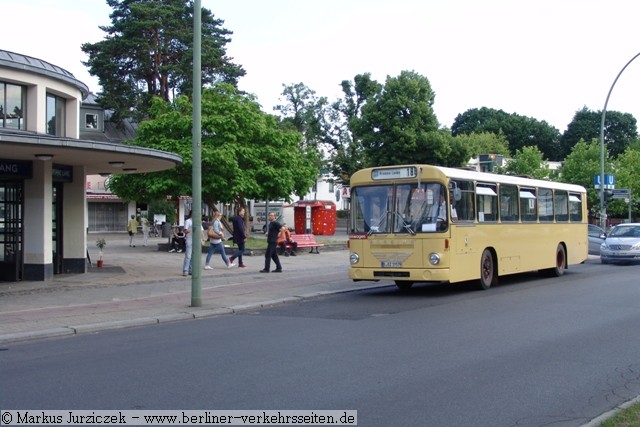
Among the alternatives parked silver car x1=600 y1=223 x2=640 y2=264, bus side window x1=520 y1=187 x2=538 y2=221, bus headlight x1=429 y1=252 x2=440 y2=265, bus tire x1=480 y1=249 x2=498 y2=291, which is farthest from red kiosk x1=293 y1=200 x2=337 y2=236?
bus headlight x1=429 y1=252 x2=440 y2=265

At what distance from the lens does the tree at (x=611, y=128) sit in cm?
9000

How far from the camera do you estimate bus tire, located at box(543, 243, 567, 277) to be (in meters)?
21.2

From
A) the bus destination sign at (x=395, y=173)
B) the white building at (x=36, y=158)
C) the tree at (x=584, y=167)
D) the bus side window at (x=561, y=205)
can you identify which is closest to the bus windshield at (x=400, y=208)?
the bus destination sign at (x=395, y=173)

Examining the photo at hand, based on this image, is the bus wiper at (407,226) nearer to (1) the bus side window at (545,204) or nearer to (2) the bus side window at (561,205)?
(1) the bus side window at (545,204)

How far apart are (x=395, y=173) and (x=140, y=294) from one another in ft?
21.4

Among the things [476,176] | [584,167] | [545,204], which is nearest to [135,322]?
[476,176]

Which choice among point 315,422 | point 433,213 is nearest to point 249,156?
point 433,213

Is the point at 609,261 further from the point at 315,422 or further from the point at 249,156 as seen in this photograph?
the point at 315,422

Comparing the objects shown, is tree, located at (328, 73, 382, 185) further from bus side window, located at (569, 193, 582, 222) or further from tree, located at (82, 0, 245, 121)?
bus side window, located at (569, 193, 582, 222)

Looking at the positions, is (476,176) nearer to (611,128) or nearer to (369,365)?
(369,365)

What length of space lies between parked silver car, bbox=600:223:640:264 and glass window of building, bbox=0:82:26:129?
21.5m

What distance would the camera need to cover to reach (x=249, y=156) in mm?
30797

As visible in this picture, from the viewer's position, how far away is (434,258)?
49.4 ft

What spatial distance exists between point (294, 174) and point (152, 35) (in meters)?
19.9
